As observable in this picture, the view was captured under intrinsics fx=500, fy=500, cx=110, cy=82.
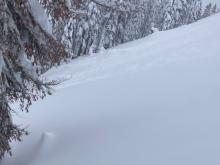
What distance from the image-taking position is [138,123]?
8.21 m

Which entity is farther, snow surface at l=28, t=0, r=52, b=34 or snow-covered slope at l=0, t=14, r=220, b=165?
snow surface at l=28, t=0, r=52, b=34

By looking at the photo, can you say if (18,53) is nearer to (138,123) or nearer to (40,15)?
(40,15)

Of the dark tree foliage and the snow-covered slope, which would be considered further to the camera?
the dark tree foliage

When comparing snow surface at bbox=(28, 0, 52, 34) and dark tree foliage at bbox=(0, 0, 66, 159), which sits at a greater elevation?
snow surface at bbox=(28, 0, 52, 34)

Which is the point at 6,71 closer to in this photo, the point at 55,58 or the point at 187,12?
the point at 55,58

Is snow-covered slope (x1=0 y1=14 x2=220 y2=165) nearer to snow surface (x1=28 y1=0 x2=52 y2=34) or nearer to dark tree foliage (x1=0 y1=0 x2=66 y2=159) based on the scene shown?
dark tree foliage (x1=0 y1=0 x2=66 y2=159)

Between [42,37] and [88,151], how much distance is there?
6.68ft

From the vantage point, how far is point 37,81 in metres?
8.79

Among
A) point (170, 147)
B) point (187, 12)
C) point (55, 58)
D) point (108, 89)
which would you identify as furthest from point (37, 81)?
point (187, 12)

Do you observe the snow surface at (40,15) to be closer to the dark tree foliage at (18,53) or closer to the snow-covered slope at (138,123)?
the dark tree foliage at (18,53)

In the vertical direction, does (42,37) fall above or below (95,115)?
above

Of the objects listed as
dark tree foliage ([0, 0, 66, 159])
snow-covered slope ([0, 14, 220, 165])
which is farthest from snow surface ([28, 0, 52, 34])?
snow-covered slope ([0, 14, 220, 165])

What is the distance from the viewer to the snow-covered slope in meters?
6.75

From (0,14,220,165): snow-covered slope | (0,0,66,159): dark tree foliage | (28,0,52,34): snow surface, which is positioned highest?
(28,0,52,34): snow surface
